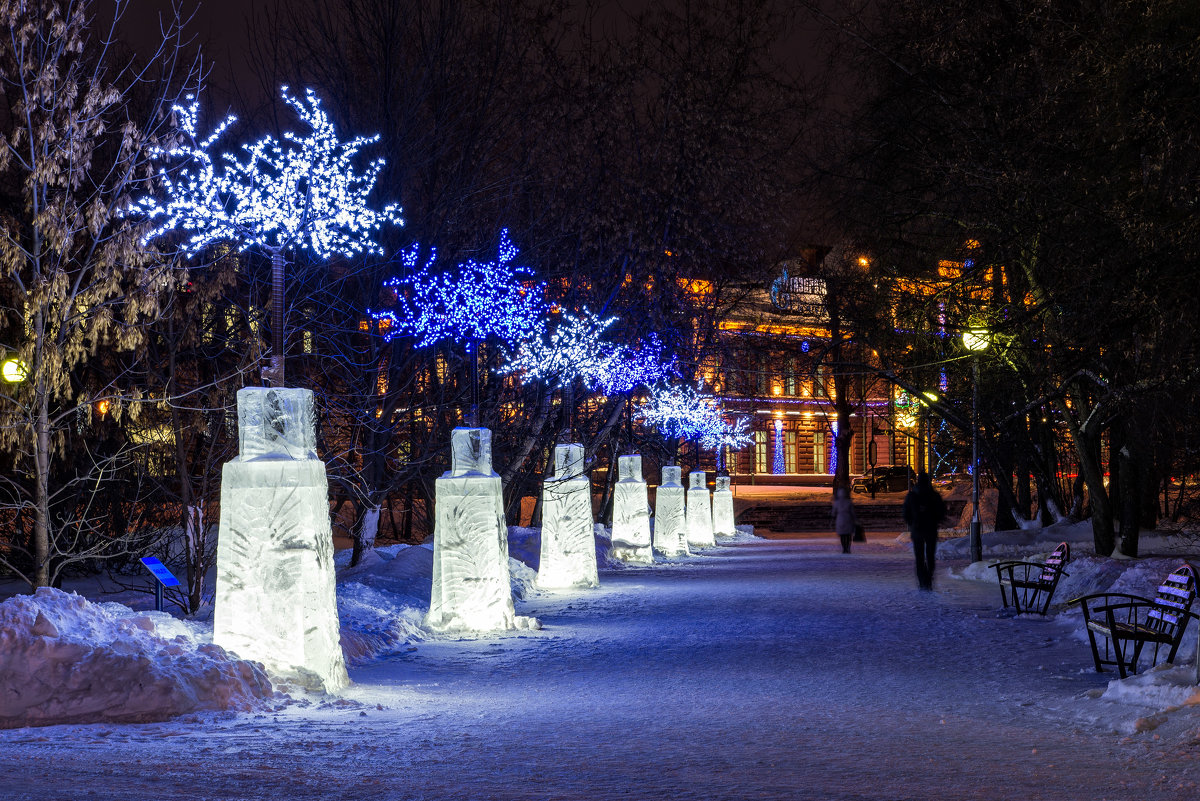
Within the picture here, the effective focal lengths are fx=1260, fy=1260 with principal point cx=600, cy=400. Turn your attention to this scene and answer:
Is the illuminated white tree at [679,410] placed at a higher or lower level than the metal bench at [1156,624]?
higher

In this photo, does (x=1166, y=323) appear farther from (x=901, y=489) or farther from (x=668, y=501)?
(x=901, y=489)

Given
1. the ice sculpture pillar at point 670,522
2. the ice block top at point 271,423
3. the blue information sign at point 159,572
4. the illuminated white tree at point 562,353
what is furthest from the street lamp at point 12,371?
the ice sculpture pillar at point 670,522

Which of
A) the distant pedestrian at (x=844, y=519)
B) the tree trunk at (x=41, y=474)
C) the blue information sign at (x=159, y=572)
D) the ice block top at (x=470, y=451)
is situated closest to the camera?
the tree trunk at (x=41, y=474)

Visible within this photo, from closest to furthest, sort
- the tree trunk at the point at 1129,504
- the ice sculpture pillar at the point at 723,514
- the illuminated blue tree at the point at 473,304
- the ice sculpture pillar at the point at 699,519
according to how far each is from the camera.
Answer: the illuminated blue tree at the point at 473,304 → the tree trunk at the point at 1129,504 → the ice sculpture pillar at the point at 699,519 → the ice sculpture pillar at the point at 723,514

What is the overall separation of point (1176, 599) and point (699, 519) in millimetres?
28950

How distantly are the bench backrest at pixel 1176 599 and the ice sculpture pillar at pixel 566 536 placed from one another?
12.2m

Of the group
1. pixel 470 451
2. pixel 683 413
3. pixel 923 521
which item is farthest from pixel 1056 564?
pixel 683 413

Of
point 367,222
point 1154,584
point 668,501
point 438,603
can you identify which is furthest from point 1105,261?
point 668,501

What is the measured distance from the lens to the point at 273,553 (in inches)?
432

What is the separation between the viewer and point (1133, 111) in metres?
11.6

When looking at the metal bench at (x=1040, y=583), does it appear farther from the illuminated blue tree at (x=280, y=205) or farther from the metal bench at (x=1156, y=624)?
the illuminated blue tree at (x=280, y=205)

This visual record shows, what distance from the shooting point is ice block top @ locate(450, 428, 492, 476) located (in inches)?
663

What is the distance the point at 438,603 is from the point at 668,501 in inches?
733

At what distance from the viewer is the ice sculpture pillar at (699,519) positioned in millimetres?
40125
